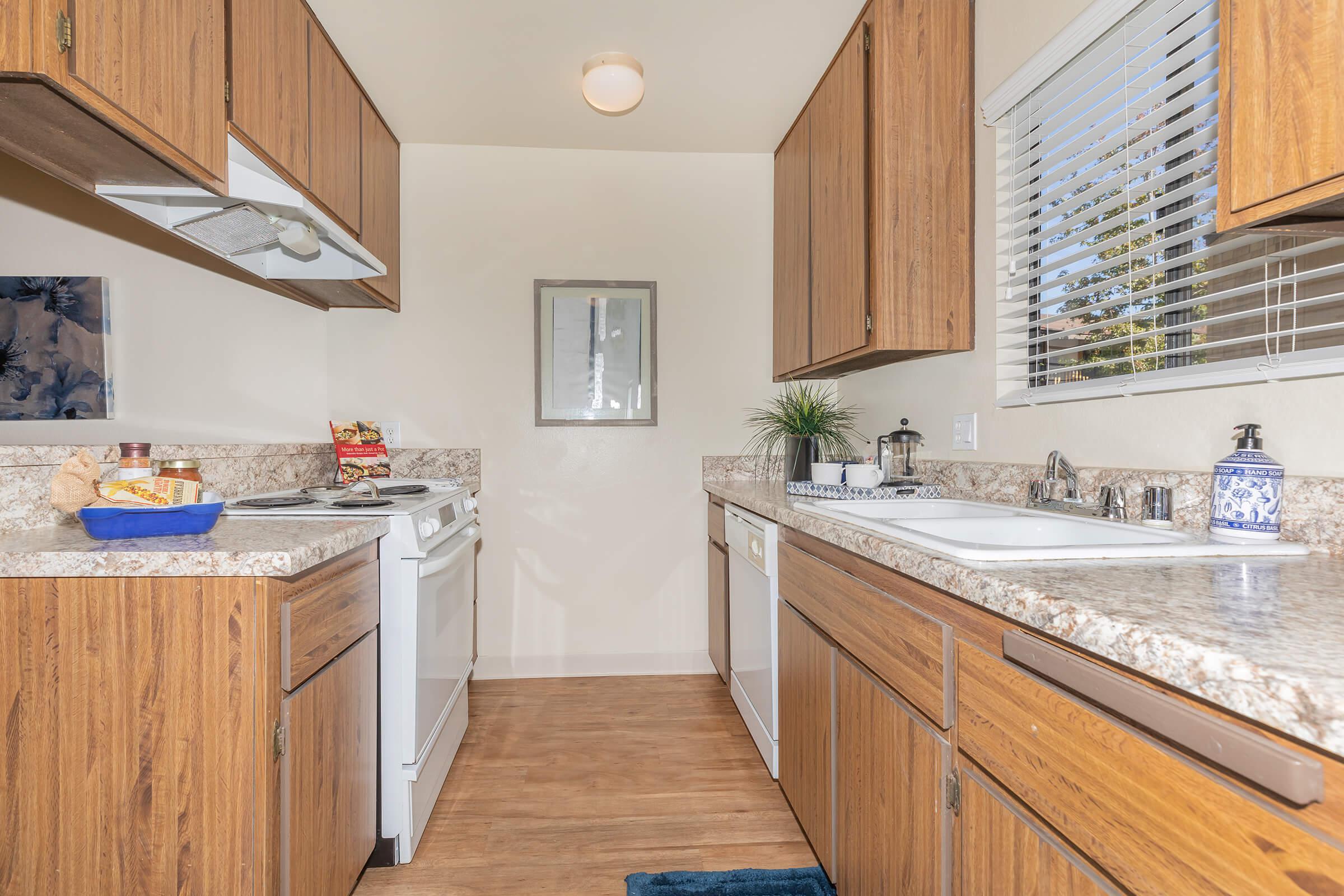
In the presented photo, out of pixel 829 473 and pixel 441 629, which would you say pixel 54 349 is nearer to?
pixel 441 629

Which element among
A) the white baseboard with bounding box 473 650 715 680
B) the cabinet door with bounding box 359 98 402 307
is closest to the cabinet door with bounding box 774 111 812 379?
the white baseboard with bounding box 473 650 715 680

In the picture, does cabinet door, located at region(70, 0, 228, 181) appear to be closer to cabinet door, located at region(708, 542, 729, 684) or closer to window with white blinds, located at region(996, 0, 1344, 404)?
window with white blinds, located at region(996, 0, 1344, 404)

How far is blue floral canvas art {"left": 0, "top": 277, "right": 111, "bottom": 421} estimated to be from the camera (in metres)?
1.48

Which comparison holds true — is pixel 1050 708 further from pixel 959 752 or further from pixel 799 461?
pixel 799 461

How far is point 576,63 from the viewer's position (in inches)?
96.7

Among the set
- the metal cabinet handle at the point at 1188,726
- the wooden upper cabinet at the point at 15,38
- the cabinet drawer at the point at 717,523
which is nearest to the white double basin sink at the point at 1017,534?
the metal cabinet handle at the point at 1188,726

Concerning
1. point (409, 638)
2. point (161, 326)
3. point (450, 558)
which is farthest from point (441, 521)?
point (161, 326)

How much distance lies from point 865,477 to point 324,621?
61.8 inches

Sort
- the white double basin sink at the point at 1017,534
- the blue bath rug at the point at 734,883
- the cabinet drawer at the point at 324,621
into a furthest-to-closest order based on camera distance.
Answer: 1. the blue bath rug at the point at 734,883
2. the cabinet drawer at the point at 324,621
3. the white double basin sink at the point at 1017,534

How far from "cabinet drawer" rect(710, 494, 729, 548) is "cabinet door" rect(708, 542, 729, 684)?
3 centimetres

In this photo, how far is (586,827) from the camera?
193 cm

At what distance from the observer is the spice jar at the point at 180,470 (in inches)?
58.4

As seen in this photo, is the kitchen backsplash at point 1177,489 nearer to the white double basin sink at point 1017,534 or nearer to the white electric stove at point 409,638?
the white double basin sink at point 1017,534

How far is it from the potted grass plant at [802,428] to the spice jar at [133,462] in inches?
80.7
